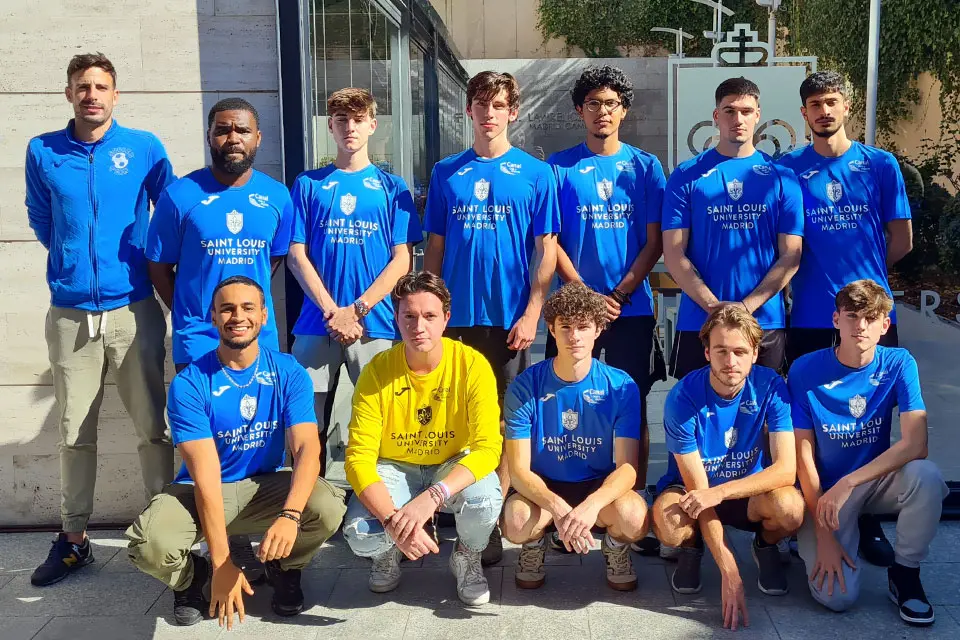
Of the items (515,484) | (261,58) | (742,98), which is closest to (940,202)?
(742,98)

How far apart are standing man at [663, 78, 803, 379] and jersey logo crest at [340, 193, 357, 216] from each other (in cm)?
120

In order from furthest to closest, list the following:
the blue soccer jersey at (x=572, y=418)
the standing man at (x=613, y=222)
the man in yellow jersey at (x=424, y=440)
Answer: the standing man at (x=613, y=222), the blue soccer jersey at (x=572, y=418), the man in yellow jersey at (x=424, y=440)

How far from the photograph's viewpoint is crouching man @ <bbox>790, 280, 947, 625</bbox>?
3.12m

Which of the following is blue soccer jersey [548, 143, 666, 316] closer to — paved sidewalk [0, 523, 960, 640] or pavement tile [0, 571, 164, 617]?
paved sidewalk [0, 523, 960, 640]

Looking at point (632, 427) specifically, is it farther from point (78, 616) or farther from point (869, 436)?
point (78, 616)

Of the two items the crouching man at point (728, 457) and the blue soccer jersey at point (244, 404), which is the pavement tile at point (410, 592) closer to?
the blue soccer jersey at point (244, 404)

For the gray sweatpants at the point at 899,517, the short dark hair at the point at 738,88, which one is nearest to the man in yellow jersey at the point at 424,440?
the gray sweatpants at the point at 899,517

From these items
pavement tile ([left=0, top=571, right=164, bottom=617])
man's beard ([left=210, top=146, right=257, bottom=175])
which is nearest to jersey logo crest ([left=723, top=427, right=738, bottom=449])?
man's beard ([left=210, top=146, right=257, bottom=175])

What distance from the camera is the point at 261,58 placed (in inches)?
154

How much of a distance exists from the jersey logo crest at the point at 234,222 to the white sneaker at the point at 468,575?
139cm

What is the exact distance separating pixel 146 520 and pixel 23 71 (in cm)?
208

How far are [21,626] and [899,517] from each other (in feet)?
9.78

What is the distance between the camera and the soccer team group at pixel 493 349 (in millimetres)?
3166

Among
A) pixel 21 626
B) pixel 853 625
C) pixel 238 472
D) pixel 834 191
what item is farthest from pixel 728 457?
pixel 21 626
